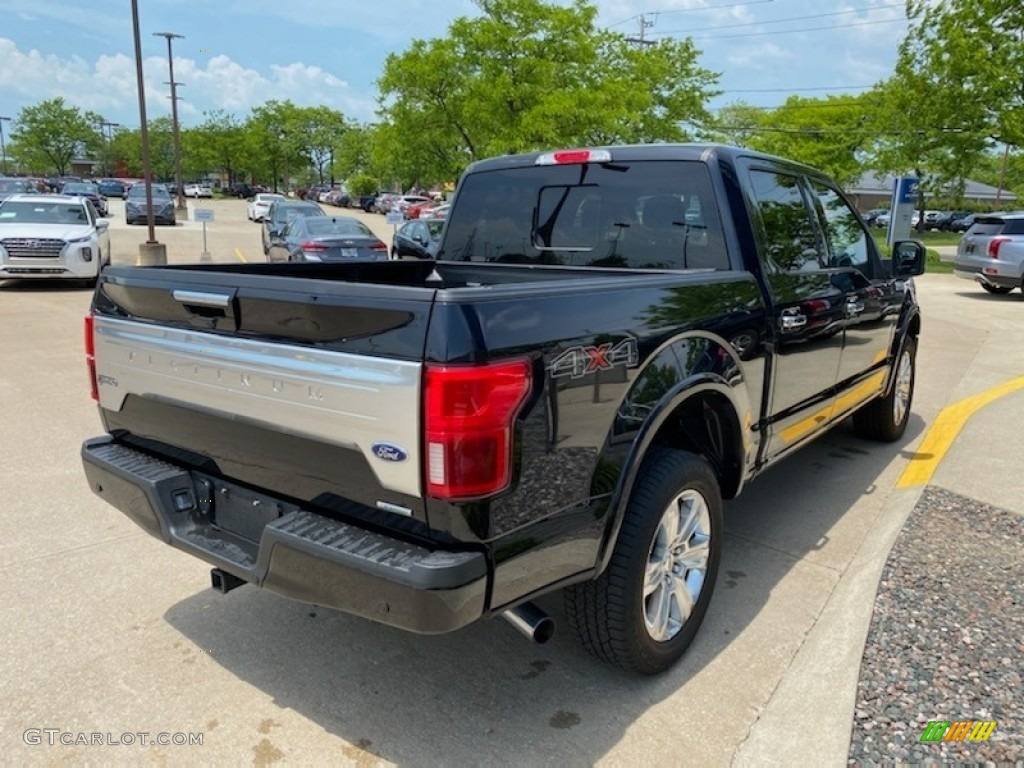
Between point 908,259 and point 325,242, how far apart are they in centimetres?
1109

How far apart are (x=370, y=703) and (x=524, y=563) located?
960 mm

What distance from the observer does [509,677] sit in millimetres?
2926

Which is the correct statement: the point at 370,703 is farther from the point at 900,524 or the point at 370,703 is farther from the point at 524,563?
the point at 900,524

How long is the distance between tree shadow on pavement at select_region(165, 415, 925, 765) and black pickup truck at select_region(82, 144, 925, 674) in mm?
208

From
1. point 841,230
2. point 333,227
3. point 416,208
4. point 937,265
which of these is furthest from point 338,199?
point 841,230

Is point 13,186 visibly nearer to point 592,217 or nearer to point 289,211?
point 289,211

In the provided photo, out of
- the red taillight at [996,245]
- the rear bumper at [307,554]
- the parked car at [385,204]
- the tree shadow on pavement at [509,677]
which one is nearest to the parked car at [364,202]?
the parked car at [385,204]

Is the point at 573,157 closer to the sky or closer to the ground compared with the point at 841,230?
closer to the sky

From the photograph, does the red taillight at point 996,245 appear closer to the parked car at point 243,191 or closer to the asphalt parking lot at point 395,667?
the asphalt parking lot at point 395,667

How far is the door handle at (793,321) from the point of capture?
11.8 feet

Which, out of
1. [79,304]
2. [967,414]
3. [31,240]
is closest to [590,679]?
[967,414]

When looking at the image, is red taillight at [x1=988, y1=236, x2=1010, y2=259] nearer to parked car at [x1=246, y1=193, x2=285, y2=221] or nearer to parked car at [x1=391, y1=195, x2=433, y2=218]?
parked car at [x1=246, y1=193, x2=285, y2=221]

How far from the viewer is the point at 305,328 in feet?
7.39

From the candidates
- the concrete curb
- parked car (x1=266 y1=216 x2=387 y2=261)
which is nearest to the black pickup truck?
the concrete curb
